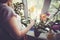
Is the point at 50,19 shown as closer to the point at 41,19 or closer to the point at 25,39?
the point at 41,19

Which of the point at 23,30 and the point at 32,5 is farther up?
the point at 32,5

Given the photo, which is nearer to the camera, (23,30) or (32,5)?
(23,30)

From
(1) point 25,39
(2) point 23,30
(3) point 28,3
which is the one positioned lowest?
(1) point 25,39

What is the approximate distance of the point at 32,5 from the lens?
196cm

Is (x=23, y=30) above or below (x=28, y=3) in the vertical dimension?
below

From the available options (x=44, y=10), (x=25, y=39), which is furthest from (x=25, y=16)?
(x=25, y=39)

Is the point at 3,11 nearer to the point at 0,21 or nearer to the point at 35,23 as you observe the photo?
the point at 0,21

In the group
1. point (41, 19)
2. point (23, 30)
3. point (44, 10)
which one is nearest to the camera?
point (23, 30)

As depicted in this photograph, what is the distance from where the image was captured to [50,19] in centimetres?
183

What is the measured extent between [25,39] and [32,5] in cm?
45

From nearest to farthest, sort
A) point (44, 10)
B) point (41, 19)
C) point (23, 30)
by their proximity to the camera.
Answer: point (23, 30) → point (41, 19) → point (44, 10)

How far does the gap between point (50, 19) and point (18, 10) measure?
1.31 feet

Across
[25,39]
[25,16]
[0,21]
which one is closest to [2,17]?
[0,21]

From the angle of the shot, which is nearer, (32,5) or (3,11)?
(3,11)
